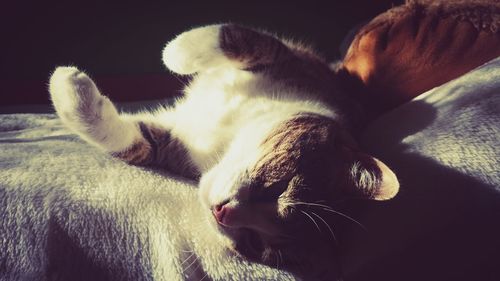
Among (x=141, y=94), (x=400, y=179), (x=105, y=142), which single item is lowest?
(x=141, y=94)

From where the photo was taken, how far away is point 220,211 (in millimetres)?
705

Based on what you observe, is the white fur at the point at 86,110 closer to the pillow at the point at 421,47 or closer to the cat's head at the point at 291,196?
the cat's head at the point at 291,196

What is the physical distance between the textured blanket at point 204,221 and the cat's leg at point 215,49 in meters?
0.35

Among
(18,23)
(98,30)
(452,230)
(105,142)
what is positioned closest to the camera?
(452,230)

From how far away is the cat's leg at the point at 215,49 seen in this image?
95 centimetres

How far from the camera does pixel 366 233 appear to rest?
614 mm

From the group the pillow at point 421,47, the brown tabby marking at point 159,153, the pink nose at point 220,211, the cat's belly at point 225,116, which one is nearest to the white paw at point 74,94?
the brown tabby marking at point 159,153

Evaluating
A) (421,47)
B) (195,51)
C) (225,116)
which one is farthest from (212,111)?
(421,47)

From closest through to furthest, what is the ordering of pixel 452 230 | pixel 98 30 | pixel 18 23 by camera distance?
1. pixel 452 230
2. pixel 18 23
3. pixel 98 30

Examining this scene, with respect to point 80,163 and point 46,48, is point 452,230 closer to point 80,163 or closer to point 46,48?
point 80,163

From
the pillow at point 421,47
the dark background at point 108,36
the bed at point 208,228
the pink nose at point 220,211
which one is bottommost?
the dark background at point 108,36

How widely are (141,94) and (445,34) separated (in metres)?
1.71

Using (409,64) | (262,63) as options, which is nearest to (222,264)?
(262,63)

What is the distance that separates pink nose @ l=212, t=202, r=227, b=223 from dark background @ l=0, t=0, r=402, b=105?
164 cm
